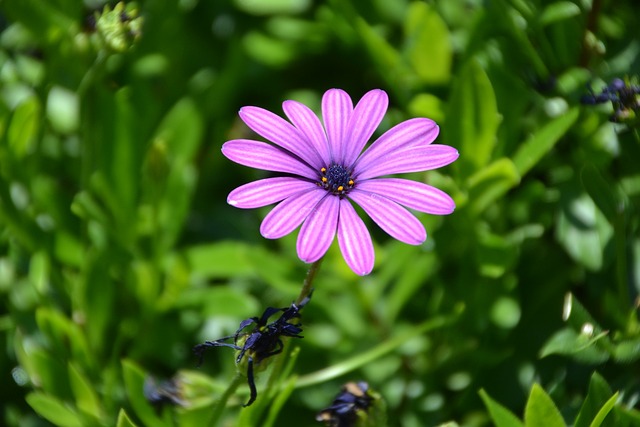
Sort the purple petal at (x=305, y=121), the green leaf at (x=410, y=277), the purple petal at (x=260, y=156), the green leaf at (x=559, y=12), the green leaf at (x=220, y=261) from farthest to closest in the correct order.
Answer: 1. the green leaf at (x=220, y=261)
2. the green leaf at (x=410, y=277)
3. the green leaf at (x=559, y=12)
4. the purple petal at (x=305, y=121)
5. the purple petal at (x=260, y=156)

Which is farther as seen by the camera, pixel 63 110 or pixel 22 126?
pixel 63 110

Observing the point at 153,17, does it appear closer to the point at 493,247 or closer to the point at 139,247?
the point at 139,247

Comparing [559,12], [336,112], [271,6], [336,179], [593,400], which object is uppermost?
[271,6]

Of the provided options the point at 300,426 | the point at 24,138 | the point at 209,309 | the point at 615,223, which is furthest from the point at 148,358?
the point at 615,223

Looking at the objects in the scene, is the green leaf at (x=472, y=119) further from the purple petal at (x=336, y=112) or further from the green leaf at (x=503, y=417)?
the green leaf at (x=503, y=417)

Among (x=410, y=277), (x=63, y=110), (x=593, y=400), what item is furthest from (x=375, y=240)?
(x=63, y=110)

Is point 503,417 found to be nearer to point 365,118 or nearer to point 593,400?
point 593,400

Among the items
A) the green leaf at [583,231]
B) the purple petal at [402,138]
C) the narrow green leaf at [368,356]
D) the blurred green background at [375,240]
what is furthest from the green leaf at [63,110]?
the green leaf at [583,231]
